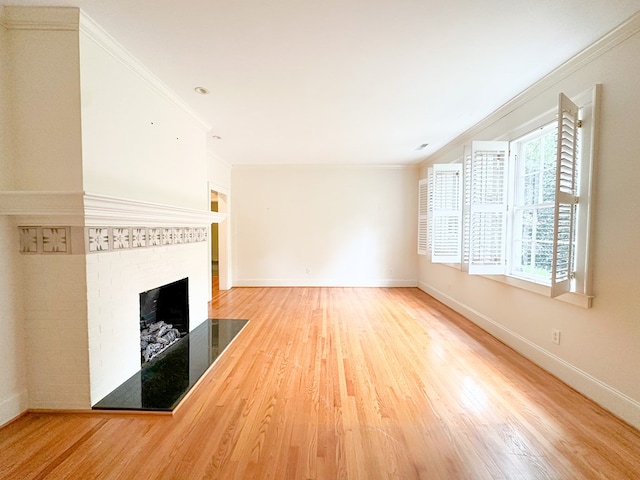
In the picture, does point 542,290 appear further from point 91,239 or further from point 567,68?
point 91,239

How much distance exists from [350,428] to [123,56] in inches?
126

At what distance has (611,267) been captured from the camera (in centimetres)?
188

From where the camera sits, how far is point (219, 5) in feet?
5.32

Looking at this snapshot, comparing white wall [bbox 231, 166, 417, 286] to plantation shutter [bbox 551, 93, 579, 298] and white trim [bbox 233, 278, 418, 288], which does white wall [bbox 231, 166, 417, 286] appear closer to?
white trim [bbox 233, 278, 418, 288]

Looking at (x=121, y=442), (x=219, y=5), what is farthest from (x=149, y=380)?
(x=219, y=5)

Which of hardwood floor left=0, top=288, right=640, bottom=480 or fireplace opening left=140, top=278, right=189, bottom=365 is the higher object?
fireplace opening left=140, top=278, right=189, bottom=365

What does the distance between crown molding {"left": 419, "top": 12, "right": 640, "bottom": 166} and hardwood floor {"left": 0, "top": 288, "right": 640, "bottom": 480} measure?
262 centimetres

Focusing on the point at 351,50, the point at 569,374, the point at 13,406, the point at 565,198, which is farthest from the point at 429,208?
the point at 13,406

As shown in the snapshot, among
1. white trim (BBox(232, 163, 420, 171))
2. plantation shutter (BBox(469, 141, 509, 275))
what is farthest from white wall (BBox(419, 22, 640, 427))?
white trim (BBox(232, 163, 420, 171))

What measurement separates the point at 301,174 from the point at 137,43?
3988mm

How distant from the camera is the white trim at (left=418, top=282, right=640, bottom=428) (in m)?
1.76

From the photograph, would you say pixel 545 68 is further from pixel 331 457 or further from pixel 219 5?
pixel 331 457

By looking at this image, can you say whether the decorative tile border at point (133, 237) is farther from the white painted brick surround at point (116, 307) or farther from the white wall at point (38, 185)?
the white wall at point (38, 185)

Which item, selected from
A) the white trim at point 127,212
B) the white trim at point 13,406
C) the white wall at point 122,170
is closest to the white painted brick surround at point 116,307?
the white wall at point 122,170
